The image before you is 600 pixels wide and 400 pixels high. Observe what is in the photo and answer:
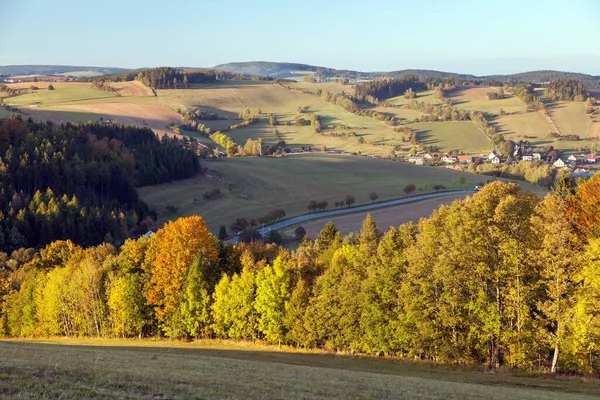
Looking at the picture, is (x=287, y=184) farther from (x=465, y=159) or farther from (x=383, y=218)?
(x=465, y=159)

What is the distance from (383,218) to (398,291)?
7155cm

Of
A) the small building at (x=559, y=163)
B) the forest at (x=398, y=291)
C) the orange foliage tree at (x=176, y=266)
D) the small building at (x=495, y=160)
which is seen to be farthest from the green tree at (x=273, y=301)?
the small building at (x=495, y=160)

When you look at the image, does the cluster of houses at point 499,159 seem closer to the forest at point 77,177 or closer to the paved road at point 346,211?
the paved road at point 346,211

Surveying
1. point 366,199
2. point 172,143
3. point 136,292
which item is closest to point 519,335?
point 136,292

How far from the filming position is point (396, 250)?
156 feet

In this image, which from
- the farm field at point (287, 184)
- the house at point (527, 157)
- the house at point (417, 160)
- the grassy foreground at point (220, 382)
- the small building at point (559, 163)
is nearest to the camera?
the grassy foreground at point (220, 382)

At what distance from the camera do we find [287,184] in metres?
146

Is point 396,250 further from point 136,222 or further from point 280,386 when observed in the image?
point 136,222

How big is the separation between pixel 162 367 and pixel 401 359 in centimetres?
2111

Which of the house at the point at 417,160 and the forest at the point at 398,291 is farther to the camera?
the house at the point at 417,160

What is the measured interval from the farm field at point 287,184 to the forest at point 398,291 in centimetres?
4725

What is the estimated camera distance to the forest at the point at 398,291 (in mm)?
38188

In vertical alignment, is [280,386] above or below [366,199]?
above

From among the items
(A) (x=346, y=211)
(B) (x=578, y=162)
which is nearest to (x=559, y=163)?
(B) (x=578, y=162)
